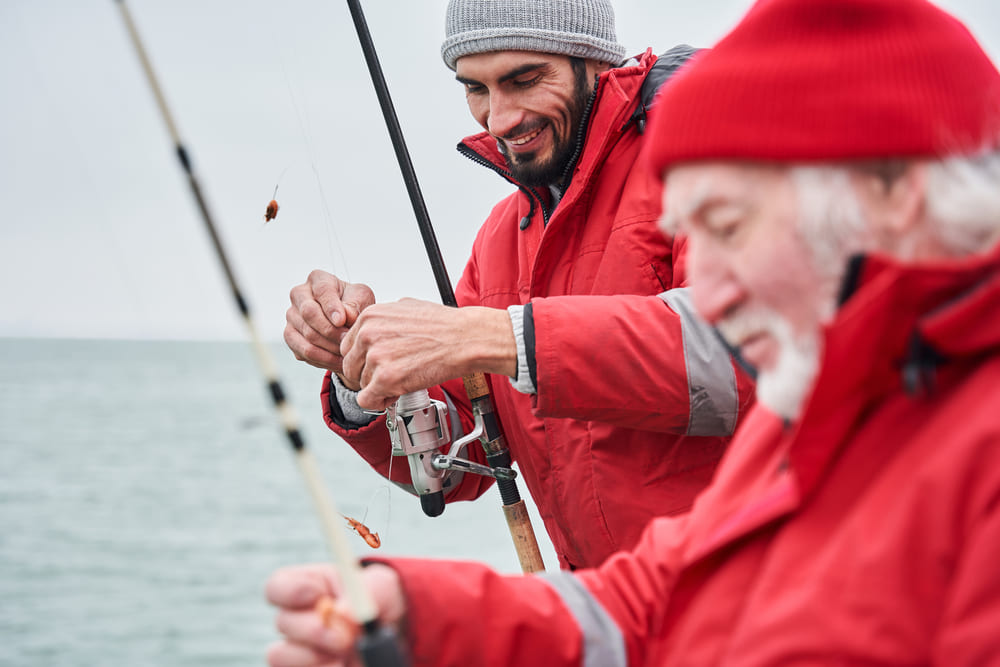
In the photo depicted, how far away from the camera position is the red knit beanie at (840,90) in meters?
0.89

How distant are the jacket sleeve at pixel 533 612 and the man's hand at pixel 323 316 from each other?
106 centimetres

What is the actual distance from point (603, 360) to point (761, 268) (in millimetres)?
855

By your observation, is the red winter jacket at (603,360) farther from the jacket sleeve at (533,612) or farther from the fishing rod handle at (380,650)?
the fishing rod handle at (380,650)

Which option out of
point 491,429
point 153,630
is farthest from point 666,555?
point 153,630

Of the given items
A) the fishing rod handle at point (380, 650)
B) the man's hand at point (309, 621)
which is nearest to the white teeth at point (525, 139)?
the man's hand at point (309, 621)

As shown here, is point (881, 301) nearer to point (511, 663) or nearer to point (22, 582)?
point (511, 663)

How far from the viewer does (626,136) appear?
7.06 feet

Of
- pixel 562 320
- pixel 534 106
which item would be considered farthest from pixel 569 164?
pixel 562 320

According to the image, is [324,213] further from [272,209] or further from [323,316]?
[323,316]

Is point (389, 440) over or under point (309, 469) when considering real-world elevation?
under

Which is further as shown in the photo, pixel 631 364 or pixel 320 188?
pixel 320 188

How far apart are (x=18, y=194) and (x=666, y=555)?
5.80 ft

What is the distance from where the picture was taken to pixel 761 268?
3.09 feet

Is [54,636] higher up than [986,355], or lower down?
lower down
